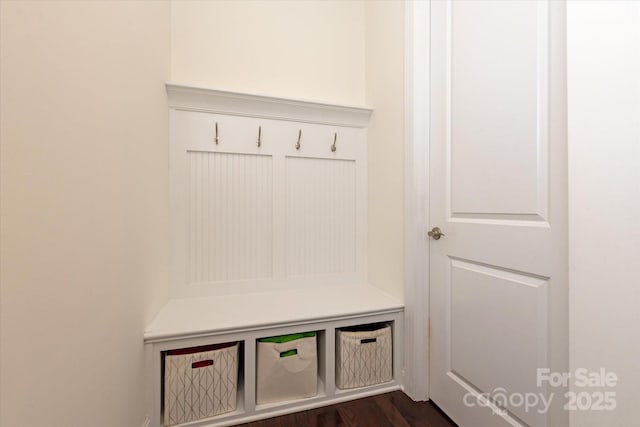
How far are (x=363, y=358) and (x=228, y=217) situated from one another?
1118mm

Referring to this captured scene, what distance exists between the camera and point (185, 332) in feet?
3.94

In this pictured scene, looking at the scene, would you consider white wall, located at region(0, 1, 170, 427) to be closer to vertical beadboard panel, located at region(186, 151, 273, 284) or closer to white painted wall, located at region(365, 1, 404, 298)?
vertical beadboard panel, located at region(186, 151, 273, 284)

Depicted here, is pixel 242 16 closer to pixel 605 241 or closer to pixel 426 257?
pixel 426 257

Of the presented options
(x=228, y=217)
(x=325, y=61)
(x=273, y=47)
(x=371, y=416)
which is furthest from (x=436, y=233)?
(x=273, y=47)

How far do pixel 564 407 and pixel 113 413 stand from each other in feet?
4.61

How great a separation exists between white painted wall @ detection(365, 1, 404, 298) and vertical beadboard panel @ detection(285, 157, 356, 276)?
0.52 feet

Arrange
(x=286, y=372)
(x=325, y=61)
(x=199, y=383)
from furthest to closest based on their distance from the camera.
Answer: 1. (x=325, y=61)
2. (x=286, y=372)
3. (x=199, y=383)

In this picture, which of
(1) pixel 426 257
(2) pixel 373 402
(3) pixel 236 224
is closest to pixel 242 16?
(3) pixel 236 224

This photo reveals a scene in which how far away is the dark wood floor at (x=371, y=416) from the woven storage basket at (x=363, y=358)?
10 cm

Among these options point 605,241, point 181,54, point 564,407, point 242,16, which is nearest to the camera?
point 605,241

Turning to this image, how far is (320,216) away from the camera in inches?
73.6

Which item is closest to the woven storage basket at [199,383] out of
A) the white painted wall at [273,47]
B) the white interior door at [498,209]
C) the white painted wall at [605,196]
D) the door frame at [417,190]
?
the door frame at [417,190]

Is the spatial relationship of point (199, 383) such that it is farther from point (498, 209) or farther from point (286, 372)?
point (498, 209)

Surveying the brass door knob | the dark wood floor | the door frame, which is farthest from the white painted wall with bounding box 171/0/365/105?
the dark wood floor
